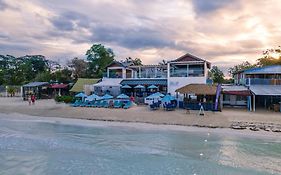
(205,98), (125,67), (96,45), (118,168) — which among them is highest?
(96,45)

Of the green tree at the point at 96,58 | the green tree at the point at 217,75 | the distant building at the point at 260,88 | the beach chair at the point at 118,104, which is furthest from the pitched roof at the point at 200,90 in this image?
the green tree at the point at 217,75

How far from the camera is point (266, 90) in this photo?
2670cm

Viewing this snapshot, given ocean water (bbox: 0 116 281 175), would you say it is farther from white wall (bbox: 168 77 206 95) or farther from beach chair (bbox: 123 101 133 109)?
white wall (bbox: 168 77 206 95)

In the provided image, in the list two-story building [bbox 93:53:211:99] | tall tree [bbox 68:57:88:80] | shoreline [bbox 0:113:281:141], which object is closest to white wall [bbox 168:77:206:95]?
two-story building [bbox 93:53:211:99]

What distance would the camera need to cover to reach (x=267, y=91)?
86.5 feet

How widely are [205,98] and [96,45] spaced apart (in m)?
32.2

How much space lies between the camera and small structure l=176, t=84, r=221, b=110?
2630 cm

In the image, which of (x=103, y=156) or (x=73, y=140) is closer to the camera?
(x=103, y=156)

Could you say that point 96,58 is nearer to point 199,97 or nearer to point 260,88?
point 199,97

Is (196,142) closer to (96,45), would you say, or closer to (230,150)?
(230,150)

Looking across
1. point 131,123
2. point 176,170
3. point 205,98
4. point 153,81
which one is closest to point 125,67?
point 153,81

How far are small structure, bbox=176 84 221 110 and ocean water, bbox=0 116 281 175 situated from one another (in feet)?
27.6

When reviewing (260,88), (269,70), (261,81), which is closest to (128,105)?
(260,88)

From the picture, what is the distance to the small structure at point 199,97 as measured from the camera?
26305mm
